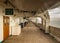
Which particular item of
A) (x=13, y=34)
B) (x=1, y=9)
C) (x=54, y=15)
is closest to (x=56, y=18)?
(x=54, y=15)

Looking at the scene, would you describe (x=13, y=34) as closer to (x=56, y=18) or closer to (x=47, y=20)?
(x=47, y=20)

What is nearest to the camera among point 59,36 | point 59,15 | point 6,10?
point 6,10

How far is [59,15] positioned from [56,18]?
0.81 meters

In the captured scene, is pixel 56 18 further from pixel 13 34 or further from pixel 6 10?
pixel 6 10

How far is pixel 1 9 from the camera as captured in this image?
950 centimetres

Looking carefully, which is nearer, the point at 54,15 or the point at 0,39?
the point at 0,39

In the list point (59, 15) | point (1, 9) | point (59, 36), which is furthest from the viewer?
point (59, 15)

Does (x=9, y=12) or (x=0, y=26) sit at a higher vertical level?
(x=9, y=12)

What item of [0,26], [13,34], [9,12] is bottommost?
[13,34]

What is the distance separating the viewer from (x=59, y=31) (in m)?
11.2

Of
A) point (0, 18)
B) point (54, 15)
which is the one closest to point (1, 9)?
point (0, 18)

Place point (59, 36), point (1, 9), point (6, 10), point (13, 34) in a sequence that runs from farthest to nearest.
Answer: point (13, 34) < point (59, 36) < point (6, 10) < point (1, 9)

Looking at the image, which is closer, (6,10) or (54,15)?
(6,10)

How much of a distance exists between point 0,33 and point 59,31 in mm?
4752
